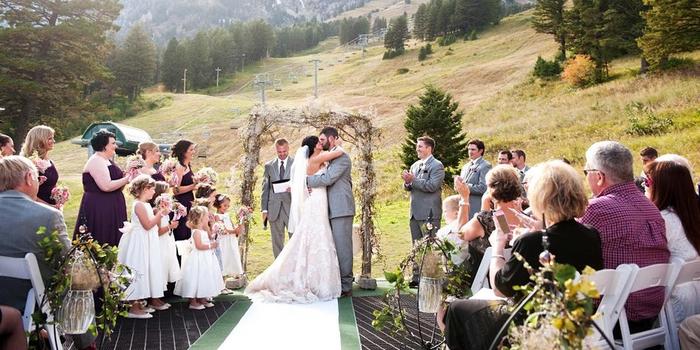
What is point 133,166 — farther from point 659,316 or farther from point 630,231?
point 659,316

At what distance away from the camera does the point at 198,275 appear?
22.8 feet

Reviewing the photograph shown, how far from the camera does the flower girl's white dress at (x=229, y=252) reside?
8.42 m

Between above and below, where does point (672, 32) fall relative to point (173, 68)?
below

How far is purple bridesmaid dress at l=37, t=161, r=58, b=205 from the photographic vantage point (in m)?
6.23

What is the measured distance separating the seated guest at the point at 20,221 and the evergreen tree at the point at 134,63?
72.3 meters

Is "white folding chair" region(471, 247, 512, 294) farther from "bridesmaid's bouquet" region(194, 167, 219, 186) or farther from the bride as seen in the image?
"bridesmaid's bouquet" region(194, 167, 219, 186)

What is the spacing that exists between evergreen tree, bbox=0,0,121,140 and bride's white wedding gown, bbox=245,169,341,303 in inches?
897

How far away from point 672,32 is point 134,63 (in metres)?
60.2

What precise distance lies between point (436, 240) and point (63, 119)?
27.2 meters

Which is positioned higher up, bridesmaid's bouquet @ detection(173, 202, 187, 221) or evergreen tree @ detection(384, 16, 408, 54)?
evergreen tree @ detection(384, 16, 408, 54)

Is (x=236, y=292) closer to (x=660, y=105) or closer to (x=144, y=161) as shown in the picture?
(x=144, y=161)

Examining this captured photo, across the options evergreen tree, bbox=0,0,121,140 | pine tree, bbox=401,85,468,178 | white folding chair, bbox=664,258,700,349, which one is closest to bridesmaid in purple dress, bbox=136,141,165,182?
white folding chair, bbox=664,258,700,349

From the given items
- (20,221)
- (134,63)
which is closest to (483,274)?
(20,221)

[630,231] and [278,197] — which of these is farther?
[278,197]
